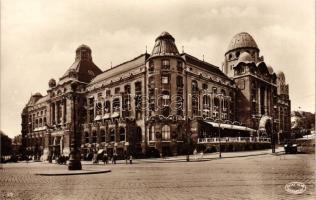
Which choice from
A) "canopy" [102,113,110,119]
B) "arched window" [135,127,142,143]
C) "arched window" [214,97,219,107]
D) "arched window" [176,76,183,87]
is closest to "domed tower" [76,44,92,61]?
"canopy" [102,113,110,119]

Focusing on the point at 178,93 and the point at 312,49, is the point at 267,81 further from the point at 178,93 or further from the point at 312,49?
the point at 312,49

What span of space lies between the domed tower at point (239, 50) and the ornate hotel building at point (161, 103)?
162 millimetres

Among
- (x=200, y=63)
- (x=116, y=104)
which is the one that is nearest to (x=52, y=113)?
(x=116, y=104)

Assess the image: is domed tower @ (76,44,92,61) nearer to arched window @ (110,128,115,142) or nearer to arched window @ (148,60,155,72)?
arched window @ (110,128,115,142)

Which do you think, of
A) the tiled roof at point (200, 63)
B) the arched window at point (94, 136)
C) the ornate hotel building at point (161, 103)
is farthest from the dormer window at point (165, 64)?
the arched window at point (94, 136)

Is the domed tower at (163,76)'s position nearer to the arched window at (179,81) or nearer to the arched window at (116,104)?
the arched window at (179,81)

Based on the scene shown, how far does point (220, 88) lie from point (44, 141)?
4034 centimetres

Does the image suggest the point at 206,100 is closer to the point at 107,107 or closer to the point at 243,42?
the point at 107,107

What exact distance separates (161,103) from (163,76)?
4.15 m

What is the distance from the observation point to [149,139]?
56656 millimetres

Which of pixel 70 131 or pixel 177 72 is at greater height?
pixel 177 72

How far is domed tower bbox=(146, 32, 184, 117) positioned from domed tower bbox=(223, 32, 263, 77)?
2368 cm

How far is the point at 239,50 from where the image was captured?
79.4 meters

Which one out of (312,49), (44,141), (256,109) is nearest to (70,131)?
(44,141)
